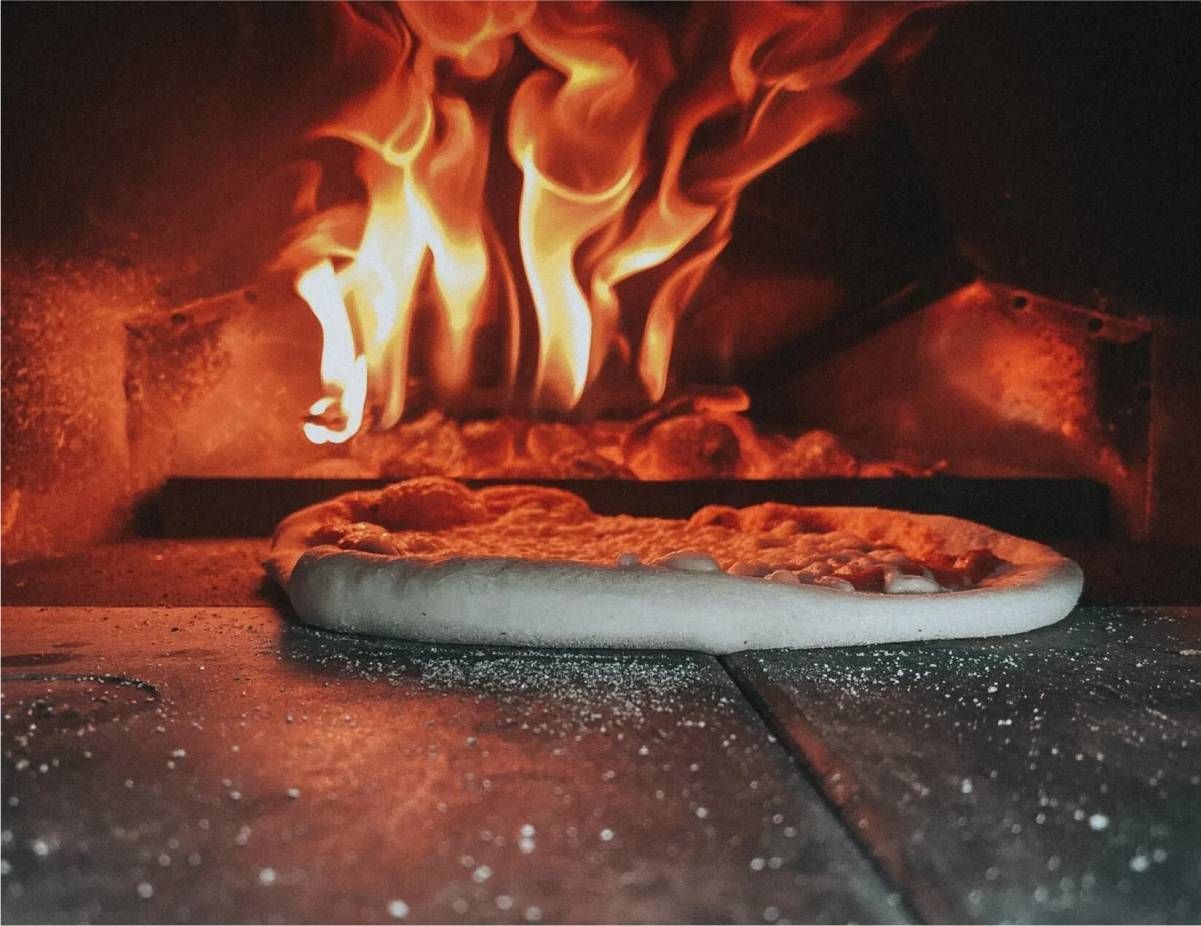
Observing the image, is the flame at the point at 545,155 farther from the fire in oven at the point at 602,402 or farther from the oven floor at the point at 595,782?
the oven floor at the point at 595,782

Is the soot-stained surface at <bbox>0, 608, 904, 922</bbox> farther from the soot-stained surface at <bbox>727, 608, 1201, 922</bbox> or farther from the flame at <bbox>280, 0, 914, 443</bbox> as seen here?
the flame at <bbox>280, 0, 914, 443</bbox>

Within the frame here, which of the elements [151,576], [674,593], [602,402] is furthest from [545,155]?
[674,593]

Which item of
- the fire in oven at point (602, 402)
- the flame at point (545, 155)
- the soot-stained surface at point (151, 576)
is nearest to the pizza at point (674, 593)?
the fire in oven at point (602, 402)

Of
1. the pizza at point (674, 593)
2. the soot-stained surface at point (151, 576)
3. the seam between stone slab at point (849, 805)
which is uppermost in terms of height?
the seam between stone slab at point (849, 805)

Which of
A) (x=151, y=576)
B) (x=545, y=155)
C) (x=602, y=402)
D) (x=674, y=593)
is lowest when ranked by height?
(x=151, y=576)

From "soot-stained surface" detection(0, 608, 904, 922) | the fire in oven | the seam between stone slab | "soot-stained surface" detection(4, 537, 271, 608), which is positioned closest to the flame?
the fire in oven

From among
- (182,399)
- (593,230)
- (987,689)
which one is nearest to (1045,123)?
(593,230)

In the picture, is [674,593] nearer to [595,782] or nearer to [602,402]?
[595,782]
